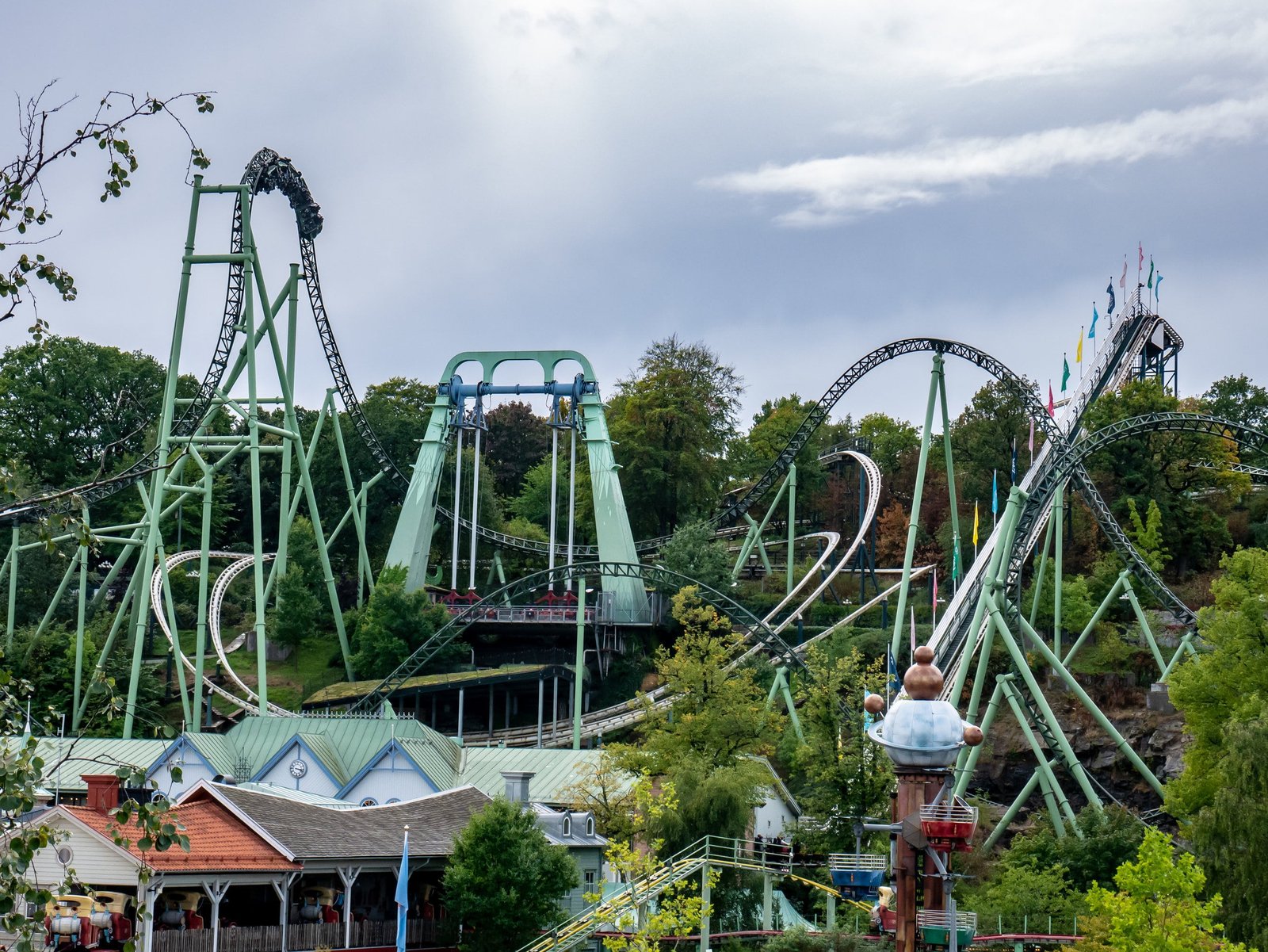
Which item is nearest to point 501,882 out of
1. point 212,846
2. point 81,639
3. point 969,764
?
point 212,846

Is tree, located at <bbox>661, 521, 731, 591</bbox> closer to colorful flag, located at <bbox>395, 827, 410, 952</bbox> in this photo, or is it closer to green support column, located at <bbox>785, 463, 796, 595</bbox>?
green support column, located at <bbox>785, 463, 796, 595</bbox>

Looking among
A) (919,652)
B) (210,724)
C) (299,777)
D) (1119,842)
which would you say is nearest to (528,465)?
(210,724)

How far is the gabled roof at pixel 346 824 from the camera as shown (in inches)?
1051

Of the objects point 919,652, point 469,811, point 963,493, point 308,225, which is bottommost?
point 469,811

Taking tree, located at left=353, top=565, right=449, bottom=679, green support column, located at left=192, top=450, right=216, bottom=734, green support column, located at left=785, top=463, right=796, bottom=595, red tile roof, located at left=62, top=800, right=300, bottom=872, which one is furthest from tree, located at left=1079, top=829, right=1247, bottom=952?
tree, located at left=353, top=565, right=449, bottom=679

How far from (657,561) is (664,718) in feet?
72.9

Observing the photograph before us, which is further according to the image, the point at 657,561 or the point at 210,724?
the point at 657,561

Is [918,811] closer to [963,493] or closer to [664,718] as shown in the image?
[664,718]

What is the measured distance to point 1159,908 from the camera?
22.6 metres

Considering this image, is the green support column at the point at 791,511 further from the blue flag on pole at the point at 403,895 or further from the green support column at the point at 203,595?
the blue flag on pole at the point at 403,895

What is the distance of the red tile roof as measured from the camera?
961 inches

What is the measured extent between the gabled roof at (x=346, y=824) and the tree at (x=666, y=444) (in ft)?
101

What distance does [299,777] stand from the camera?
36.3 metres

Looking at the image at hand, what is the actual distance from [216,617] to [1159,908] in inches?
1445
